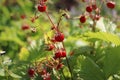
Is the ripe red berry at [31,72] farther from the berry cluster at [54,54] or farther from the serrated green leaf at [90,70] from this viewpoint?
the serrated green leaf at [90,70]

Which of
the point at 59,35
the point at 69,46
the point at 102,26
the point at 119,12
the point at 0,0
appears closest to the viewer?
the point at 59,35

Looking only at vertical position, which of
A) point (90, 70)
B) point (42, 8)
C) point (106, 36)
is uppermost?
point (42, 8)

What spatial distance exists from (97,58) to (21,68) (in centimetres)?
37

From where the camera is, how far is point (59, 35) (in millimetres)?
1689

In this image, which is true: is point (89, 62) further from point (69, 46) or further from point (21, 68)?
point (69, 46)

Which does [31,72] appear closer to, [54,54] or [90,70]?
[54,54]

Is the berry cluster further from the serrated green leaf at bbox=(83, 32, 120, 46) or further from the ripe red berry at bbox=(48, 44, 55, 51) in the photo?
the serrated green leaf at bbox=(83, 32, 120, 46)

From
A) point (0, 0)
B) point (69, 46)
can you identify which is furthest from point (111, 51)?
point (0, 0)

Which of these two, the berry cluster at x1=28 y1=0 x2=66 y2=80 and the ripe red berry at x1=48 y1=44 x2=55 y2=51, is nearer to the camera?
the berry cluster at x1=28 y1=0 x2=66 y2=80

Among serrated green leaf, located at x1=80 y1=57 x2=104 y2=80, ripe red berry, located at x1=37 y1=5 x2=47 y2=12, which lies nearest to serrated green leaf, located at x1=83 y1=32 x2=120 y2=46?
serrated green leaf, located at x1=80 y1=57 x2=104 y2=80

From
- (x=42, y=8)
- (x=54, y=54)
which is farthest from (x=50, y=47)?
(x=42, y=8)

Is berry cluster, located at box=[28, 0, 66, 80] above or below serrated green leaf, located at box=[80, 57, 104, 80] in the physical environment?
above

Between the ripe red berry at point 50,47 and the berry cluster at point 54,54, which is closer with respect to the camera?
the berry cluster at point 54,54

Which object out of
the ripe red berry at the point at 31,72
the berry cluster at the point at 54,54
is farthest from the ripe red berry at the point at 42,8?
the ripe red berry at the point at 31,72
